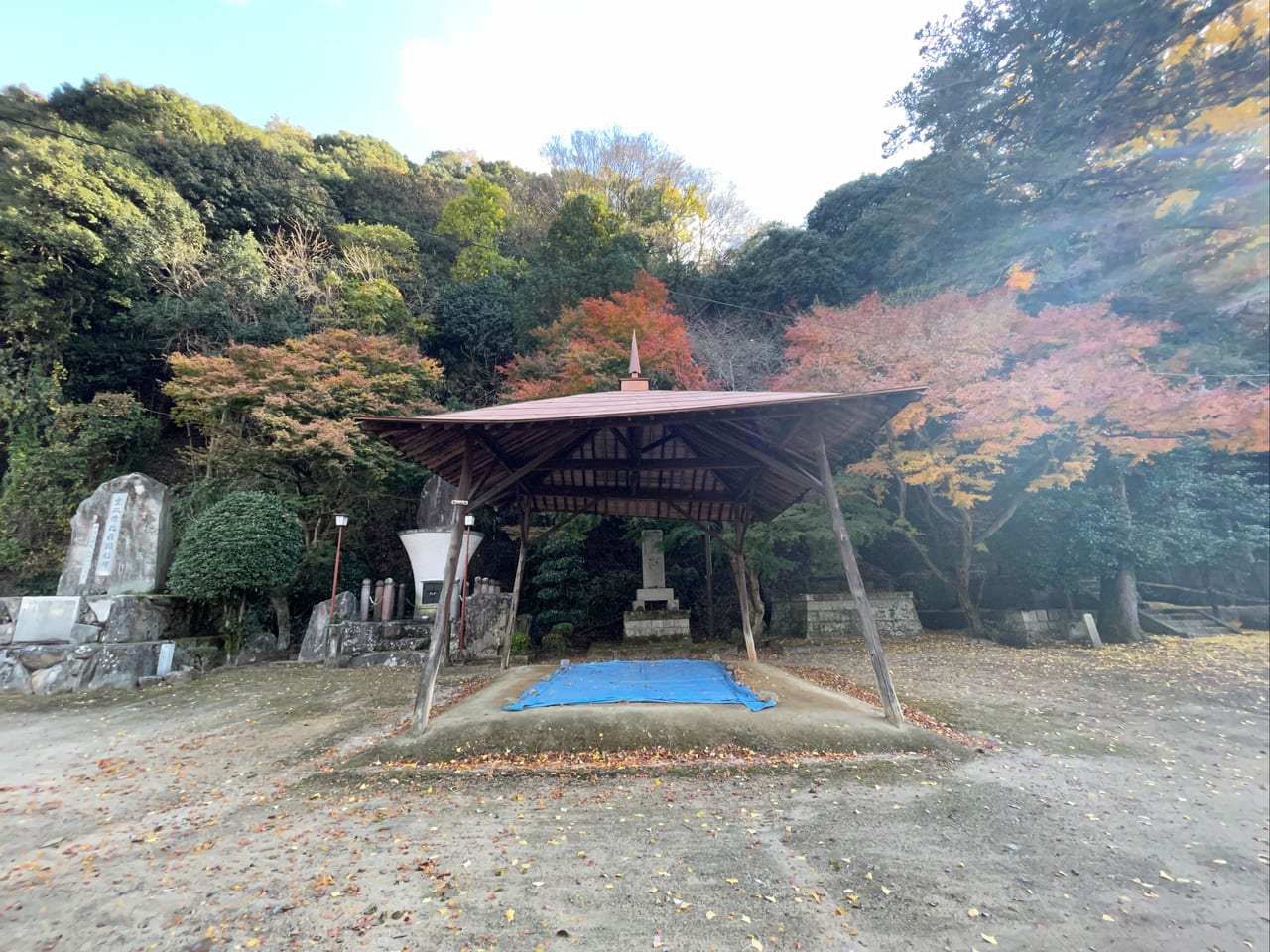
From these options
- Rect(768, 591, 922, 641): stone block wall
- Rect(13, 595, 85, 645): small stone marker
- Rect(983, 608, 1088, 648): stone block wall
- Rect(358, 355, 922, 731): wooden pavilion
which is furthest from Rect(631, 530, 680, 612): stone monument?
Rect(13, 595, 85, 645): small stone marker

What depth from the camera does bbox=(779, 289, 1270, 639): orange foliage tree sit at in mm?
8086

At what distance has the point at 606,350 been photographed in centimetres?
1158

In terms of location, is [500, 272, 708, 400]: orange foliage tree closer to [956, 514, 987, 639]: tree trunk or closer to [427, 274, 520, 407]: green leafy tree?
[427, 274, 520, 407]: green leafy tree

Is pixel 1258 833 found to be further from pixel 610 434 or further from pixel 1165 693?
pixel 610 434

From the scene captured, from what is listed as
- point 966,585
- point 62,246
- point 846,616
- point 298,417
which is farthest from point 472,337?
point 966,585

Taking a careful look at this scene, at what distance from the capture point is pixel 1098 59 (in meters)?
9.63

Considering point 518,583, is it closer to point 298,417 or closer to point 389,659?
point 389,659

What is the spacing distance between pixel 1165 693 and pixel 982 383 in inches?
184

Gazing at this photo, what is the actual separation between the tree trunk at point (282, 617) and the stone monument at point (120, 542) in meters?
1.72

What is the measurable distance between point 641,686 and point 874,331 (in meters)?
7.66

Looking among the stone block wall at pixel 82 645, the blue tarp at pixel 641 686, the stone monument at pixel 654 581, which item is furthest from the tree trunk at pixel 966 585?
the stone block wall at pixel 82 645

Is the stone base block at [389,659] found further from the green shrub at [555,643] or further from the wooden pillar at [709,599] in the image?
the wooden pillar at [709,599]

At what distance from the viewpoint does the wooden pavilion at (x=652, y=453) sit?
4547mm

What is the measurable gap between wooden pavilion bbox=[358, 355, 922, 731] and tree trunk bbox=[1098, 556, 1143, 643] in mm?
7139
